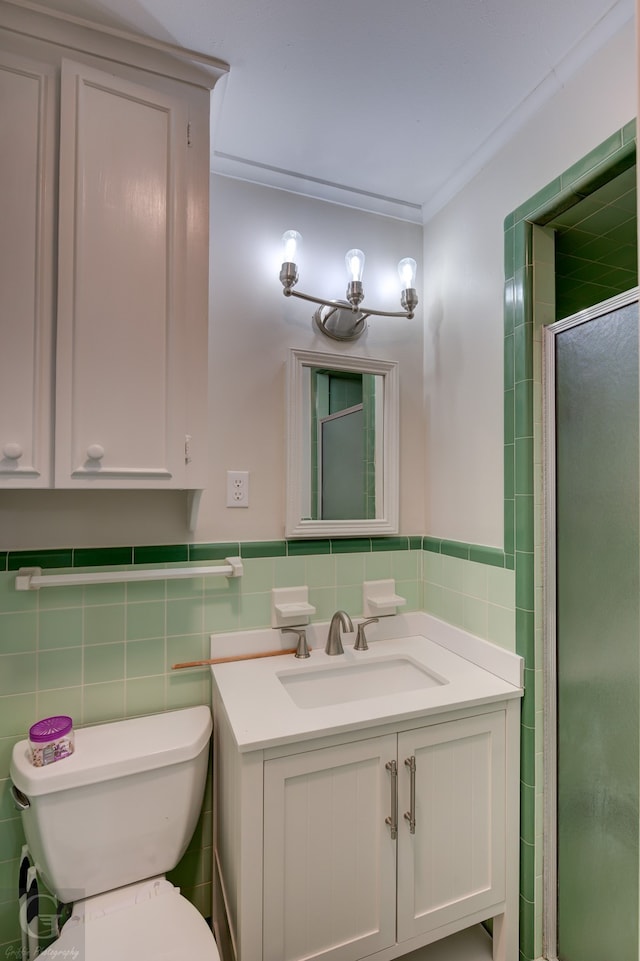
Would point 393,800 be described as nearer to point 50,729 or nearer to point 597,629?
point 597,629

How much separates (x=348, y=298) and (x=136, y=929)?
184 cm

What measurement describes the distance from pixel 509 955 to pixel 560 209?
212 cm

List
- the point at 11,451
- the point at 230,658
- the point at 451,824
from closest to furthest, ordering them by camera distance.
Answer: the point at 11,451 < the point at 451,824 < the point at 230,658

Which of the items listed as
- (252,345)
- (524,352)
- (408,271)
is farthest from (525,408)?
(252,345)

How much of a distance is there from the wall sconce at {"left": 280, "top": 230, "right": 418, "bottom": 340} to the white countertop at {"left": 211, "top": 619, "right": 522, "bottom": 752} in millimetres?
1130

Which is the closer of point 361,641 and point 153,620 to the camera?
point 153,620

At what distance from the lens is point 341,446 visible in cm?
168

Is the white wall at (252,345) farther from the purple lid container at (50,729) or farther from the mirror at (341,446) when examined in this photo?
the purple lid container at (50,729)

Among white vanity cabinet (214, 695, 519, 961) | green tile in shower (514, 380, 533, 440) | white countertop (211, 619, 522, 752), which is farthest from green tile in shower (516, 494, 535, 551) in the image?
white vanity cabinet (214, 695, 519, 961)

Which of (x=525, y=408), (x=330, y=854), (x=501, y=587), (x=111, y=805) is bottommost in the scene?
(x=330, y=854)

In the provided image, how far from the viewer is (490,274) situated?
4.87ft

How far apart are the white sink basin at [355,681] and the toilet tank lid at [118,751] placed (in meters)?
0.29

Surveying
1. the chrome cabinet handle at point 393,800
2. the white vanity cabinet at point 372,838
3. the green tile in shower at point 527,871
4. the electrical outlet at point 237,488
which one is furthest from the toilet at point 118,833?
the green tile in shower at point 527,871

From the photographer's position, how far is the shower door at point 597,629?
1.12 metres
